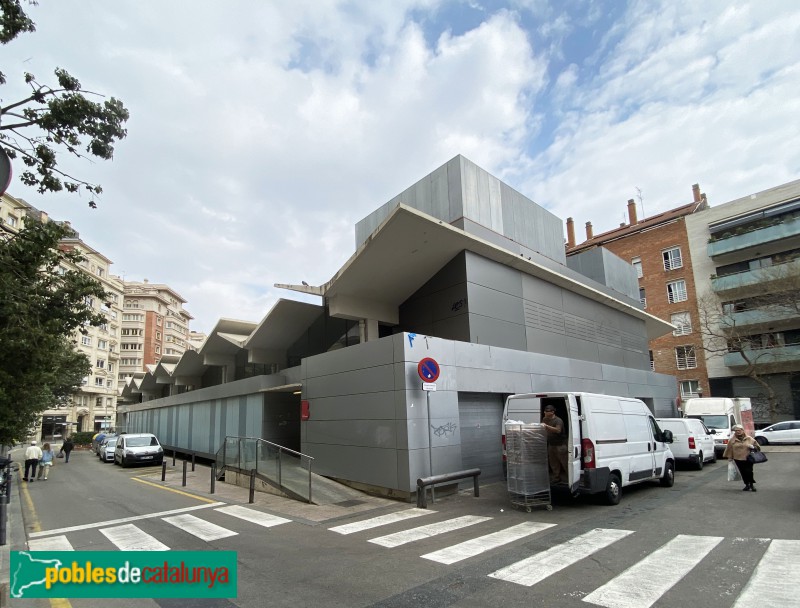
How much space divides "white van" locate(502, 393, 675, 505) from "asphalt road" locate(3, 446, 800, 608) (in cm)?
52

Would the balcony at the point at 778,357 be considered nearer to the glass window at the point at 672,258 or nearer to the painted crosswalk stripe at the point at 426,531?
the glass window at the point at 672,258

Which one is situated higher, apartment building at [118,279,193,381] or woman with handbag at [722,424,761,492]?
apartment building at [118,279,193,381]

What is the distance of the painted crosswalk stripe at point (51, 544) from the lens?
296 inches

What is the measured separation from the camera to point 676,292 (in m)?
39.3

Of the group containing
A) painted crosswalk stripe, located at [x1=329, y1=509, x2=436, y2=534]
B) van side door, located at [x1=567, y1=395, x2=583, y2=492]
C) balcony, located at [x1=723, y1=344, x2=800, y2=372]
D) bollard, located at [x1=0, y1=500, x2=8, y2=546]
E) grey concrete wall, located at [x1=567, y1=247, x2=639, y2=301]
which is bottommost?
painted crosswalk stripe, located at [x1=329, y1=509, x2=436, y2=534]

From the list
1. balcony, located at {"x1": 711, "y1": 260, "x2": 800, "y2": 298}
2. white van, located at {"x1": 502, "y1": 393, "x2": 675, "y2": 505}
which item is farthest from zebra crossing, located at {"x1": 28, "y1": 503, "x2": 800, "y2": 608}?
balcony, located at {"x1": 711, "y1": 260, "x2": 800, "y2": 298}

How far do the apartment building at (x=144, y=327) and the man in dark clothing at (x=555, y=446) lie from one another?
8773 cm

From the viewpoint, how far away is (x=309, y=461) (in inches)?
444

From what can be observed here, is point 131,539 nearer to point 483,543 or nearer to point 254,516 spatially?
point 254,516

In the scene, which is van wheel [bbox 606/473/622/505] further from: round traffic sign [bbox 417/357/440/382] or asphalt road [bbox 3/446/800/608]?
round traffic sign [bbox 417/357/440/382]

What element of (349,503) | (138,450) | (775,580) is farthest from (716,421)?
(138,450)

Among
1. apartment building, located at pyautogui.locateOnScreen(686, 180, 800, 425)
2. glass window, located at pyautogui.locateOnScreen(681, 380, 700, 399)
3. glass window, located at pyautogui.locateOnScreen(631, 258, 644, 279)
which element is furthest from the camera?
glass window, located at pyautogui.locateOnScreen(631, 258, 644, 279)

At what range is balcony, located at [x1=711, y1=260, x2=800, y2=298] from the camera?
29062 millimetres

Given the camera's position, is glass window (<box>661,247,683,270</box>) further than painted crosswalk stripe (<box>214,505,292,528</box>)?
Yes
